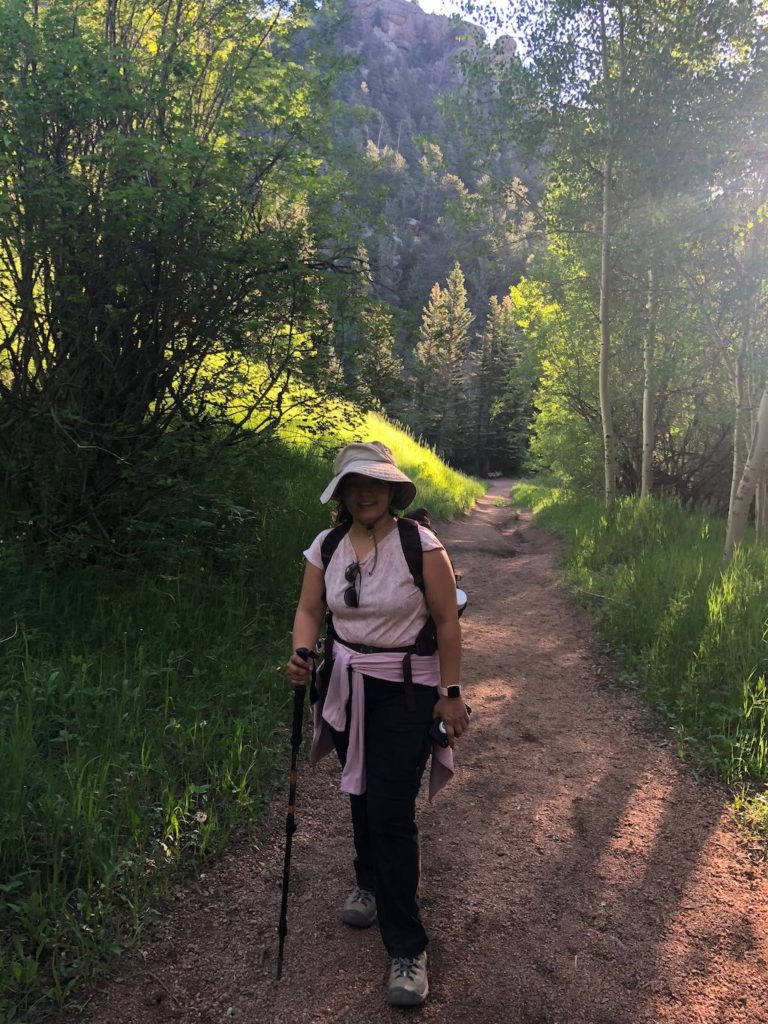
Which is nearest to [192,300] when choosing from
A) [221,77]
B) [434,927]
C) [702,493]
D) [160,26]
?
[221,77]

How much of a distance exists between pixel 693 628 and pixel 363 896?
3.90m

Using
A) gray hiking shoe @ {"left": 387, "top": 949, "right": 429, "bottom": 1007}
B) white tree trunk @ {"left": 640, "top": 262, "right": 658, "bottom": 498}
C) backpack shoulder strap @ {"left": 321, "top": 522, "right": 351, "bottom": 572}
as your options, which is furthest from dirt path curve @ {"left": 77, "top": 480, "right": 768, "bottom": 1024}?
white tree trunk @ {"left": 640, "top": 262, "right": 658, "bottom": 498}

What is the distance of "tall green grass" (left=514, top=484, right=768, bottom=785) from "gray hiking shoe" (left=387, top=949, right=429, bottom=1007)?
244 cm

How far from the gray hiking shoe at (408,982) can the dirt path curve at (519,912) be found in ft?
0.16

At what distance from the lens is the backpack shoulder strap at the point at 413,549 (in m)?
2.20

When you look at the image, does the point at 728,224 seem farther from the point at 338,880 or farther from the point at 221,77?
the point at 338,880

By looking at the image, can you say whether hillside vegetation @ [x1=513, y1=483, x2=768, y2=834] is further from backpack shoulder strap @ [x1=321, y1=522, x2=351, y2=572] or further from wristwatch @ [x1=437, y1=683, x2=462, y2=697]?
backpack shoulder strap @ [x1=321, y1=522, x2=351, y2=572]

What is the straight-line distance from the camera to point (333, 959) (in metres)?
2.37

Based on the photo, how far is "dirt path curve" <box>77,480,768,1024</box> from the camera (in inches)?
85.7

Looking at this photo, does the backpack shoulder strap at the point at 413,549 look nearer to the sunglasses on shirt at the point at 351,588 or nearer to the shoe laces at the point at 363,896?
the sunglasses on shirt at the point at 351,588

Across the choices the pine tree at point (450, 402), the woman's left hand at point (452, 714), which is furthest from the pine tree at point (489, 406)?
the woman's left hand at point (452, 714)

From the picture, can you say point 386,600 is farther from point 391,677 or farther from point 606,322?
point 606,322

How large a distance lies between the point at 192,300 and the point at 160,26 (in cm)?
242

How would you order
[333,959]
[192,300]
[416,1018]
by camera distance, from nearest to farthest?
[416,1018], [333,959], [192,300]
